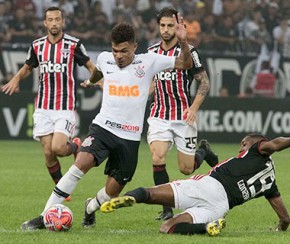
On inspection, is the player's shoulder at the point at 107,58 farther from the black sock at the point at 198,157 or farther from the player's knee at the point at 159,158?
the black sock at the point at 198,157

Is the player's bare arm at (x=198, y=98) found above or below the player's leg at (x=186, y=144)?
above

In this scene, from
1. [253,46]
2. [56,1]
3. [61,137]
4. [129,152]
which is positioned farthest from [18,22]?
[129,152]

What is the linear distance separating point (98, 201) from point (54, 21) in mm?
3430

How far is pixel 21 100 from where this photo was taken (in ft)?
71.1

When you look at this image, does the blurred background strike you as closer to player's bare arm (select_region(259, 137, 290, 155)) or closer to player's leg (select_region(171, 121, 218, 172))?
player's leg (select_region(171, 121, 218, 172))

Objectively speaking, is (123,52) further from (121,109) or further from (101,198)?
(101,198)

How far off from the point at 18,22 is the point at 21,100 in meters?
2.25

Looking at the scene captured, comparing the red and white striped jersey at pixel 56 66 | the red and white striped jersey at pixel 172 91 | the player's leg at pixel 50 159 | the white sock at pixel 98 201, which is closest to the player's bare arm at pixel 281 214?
the white sock at pixel 98 201

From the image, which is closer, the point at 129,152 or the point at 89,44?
the point at 129,152

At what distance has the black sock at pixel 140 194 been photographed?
8.67 m

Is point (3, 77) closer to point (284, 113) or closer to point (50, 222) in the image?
point (284, 113)

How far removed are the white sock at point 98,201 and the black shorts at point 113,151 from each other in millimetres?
204

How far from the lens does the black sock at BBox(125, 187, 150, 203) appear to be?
28.5ft

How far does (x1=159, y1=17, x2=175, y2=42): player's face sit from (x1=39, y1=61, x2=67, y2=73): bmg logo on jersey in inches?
69.0
